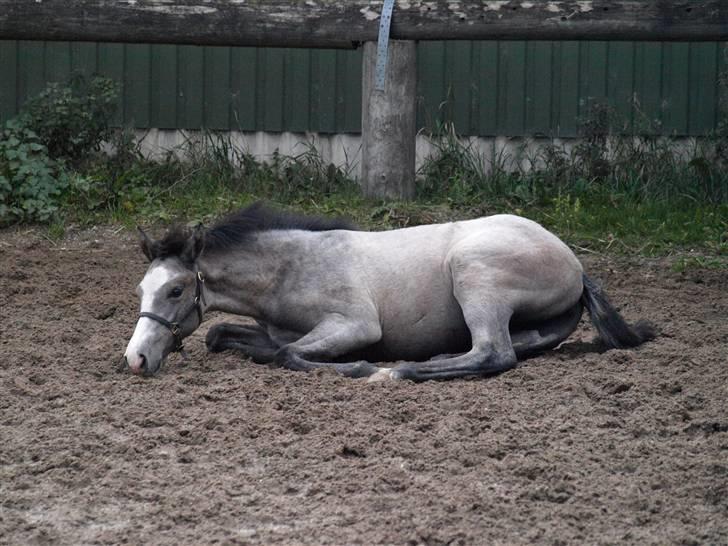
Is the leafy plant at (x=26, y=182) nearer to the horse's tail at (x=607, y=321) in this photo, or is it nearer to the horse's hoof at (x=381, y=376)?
the horse's hoof at (x=381, y=376)

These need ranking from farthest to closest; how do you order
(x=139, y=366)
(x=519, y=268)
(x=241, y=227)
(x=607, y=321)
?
(x=241, y=227) < (x=607, y=321) < (x=519, y=268) < (x=139, y=366)

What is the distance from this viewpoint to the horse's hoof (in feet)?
18.9

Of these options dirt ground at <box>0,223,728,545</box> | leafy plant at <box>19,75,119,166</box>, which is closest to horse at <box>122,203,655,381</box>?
dirt ground at <box>0,223,728,545</box>

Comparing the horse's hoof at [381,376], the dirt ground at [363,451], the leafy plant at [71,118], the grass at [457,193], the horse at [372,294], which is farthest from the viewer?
the leafy plant at [71,118]

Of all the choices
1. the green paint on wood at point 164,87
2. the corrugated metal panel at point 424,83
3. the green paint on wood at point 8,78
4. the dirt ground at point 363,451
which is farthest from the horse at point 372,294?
the green paint on wood at point 8,78

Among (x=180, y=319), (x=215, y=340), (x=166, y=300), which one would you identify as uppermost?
(x=166, y=300)

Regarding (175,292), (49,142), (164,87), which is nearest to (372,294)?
(175,292)

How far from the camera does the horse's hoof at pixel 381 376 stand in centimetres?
576

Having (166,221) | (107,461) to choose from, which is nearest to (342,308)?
(107,461)

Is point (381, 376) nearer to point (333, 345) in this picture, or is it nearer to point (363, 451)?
point (333, 345)

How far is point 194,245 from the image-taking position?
6.18 metres

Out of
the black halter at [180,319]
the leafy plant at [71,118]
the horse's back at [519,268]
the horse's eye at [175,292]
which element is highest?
the leafy plant at [71,118]

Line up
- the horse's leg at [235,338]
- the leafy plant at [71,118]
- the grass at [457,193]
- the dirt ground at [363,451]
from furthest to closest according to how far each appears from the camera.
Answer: the leafy plant at [71,118] → the grass at [457,193] → the horse's leg at [235,338] → the dirt ground at [363,451]

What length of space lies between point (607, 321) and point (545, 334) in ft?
1.14
